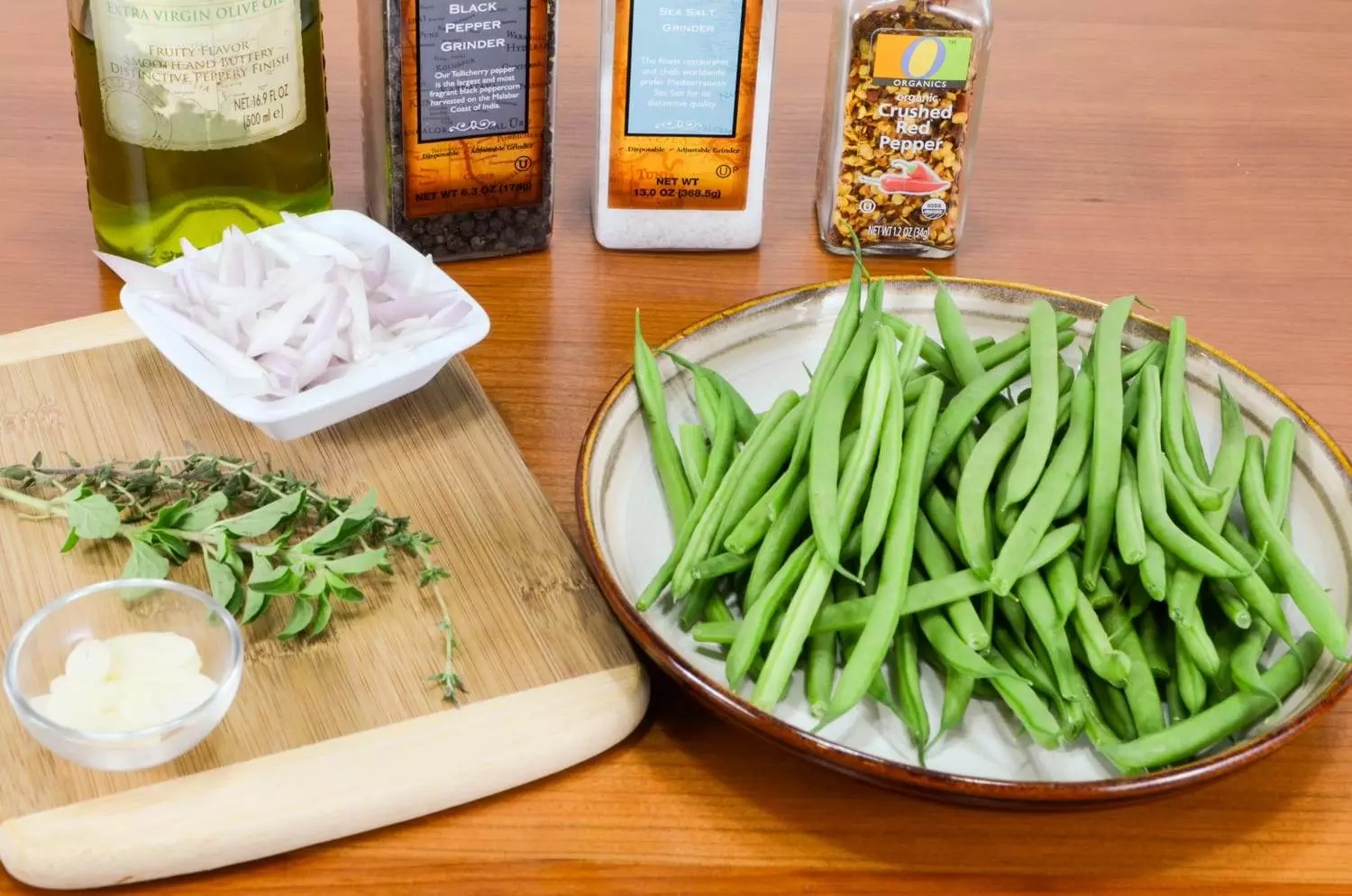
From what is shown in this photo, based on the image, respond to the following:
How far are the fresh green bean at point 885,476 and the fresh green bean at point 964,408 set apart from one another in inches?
1.0

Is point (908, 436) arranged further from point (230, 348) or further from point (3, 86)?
point (3, 86)

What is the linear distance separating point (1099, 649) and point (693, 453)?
0.97ft

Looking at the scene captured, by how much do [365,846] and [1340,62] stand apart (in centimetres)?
146

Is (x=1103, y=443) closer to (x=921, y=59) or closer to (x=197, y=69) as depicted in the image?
(x=921, y=59)

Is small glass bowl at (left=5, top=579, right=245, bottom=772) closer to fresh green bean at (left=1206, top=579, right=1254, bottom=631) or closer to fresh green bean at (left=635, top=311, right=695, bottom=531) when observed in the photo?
fresh green bean at (left=635, top=311, right=695, bottom=531)

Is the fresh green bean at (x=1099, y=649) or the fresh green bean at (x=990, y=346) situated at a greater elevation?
the fresh green bean at (x=990, y=346)

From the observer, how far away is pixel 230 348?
1.02 m

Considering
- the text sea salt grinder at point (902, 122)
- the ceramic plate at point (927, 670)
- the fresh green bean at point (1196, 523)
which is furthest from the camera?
the text sea salt grinder at point (902, 122)

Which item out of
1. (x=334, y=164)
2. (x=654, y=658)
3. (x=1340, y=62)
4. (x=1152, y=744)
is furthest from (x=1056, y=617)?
(x=1340, y=62)

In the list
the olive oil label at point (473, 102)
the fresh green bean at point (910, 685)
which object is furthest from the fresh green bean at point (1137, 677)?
the olive oil label at point (473, 102)

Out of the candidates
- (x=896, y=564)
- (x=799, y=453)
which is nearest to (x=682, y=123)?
(x=799, y=453)

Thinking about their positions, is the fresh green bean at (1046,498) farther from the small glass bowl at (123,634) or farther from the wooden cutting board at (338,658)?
the small glass bowl at (123,634)

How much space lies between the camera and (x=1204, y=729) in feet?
2.55

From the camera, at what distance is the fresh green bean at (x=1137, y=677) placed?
79 centimetres
